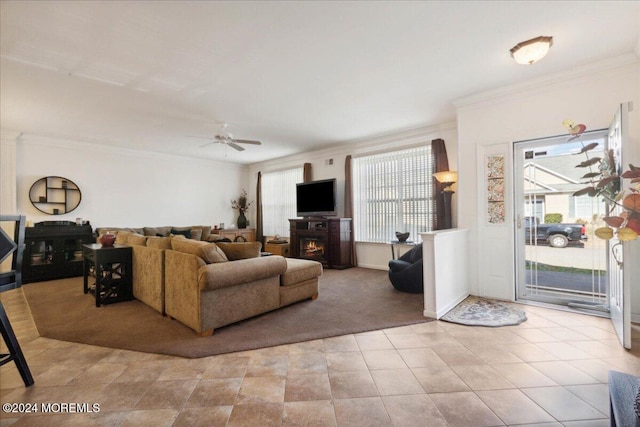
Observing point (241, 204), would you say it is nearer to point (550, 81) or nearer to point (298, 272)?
point (298, 272)

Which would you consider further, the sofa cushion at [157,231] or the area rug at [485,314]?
the sofa cushion at [157,231]

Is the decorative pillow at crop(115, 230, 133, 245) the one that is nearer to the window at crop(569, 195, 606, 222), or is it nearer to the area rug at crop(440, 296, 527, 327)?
the area rug at crop(440, 296, 527, 327)

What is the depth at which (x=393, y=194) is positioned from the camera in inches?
223

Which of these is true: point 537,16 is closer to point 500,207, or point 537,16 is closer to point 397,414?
point 500,207

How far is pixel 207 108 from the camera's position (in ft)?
13.5

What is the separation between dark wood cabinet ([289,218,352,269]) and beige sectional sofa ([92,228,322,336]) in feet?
6.82

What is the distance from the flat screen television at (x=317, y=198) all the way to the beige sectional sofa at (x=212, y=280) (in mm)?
2573

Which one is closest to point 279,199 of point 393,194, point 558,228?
point 393,194

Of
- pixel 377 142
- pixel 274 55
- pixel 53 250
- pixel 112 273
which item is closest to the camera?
pixel 274 55

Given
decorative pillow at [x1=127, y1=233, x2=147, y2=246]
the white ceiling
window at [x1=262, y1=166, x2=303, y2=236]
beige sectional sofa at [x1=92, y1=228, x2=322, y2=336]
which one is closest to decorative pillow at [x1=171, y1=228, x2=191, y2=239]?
window at [x1=262, y1=166, x2=303, y2=236]

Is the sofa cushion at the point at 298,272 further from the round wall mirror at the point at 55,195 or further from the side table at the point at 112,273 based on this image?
the round wall mirror at the point at 55,195

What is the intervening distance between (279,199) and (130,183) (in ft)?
11.4

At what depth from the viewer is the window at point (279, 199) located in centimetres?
750

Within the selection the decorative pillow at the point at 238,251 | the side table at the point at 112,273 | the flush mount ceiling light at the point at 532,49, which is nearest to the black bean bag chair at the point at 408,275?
the decorative pillow at the point at 238,251
